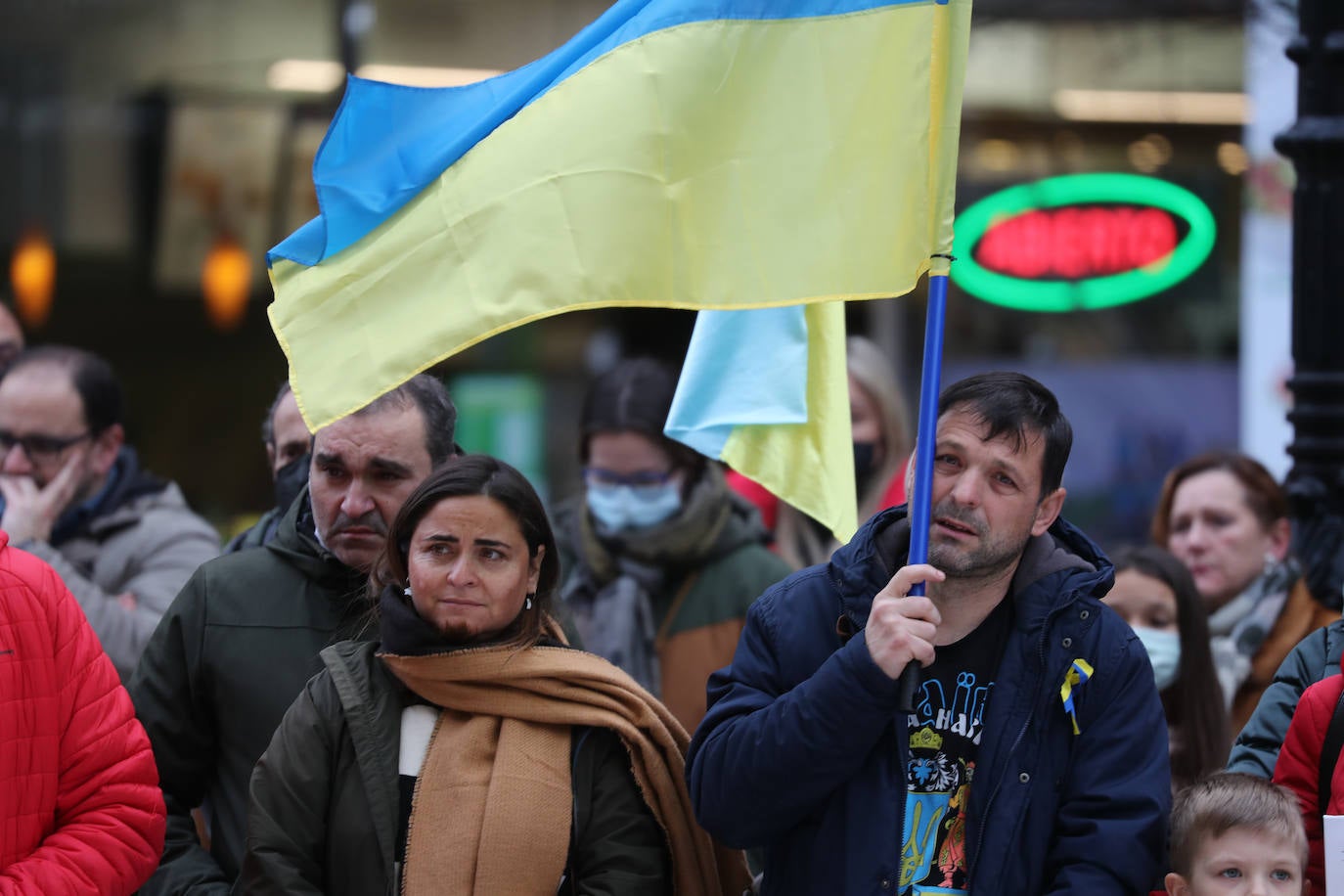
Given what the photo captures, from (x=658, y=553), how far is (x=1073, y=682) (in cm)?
213

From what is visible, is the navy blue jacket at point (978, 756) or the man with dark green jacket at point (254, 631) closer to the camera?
the navy blue jacket at point (978, 756)

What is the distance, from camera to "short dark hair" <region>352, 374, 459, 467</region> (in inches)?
159

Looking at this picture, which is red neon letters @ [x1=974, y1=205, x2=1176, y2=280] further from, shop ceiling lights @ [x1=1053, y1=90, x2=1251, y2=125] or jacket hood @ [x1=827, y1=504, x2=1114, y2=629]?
jacket hood @ [x1=827, y1=504, x2=1114, y2=629]

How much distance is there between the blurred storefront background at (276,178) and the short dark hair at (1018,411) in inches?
358

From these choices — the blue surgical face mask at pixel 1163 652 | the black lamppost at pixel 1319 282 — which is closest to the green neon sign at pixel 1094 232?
the black lamppost at pixel 1319 282

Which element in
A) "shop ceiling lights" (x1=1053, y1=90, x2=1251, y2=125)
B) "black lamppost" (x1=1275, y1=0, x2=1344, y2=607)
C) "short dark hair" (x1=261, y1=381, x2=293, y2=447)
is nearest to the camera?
"short dark hair" (x1=261, y1=381, x2=293, y2=447)

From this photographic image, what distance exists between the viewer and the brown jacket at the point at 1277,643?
5.24 m

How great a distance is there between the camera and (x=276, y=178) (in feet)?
42.1

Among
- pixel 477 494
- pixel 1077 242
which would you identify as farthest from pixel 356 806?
pixel 1077 242

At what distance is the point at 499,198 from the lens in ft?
11.7

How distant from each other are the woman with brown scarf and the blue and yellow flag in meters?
0.39

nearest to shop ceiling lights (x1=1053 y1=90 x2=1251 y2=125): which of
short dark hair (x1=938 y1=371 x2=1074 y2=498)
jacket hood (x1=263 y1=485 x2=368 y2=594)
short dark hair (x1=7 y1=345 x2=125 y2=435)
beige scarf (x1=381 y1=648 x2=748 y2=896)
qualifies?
short dark hair (x1=7 y1=345 x2=125 y2=435)

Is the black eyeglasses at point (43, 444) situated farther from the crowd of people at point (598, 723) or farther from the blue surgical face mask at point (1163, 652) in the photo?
the blue surgical face mask at point (1163, 652)

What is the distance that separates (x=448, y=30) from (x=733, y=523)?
828 centimetres
